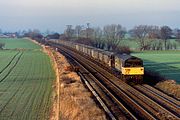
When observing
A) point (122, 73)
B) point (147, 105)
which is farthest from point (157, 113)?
point (122, 73)

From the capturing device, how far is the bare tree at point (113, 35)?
131200 millimetres

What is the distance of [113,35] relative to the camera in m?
143

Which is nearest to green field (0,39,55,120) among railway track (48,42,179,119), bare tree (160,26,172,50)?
railway track (48,42,179,119)

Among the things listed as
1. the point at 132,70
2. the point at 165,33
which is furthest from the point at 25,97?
the point at 165,33

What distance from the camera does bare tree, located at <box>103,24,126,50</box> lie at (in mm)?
131200

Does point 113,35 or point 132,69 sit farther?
point 113,35

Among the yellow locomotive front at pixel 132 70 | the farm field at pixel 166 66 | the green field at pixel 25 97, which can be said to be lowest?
the farm field at pixel 166 66

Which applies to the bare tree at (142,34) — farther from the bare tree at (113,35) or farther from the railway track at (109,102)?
the railway track at (109,102)

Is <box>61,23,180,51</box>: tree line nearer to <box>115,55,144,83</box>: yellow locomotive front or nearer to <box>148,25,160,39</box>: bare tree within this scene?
<box>148,25,160,39</box>: bare tree

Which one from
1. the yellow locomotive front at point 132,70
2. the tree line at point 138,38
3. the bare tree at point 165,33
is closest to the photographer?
the yellow locomotive front at point 132,70

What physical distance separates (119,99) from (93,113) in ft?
22.0

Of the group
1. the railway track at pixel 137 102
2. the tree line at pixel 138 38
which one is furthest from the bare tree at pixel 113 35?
the railway track at pixel 137 102

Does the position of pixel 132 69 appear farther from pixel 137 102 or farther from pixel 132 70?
pixel 137 102

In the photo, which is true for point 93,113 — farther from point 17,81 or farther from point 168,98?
point 17,81
